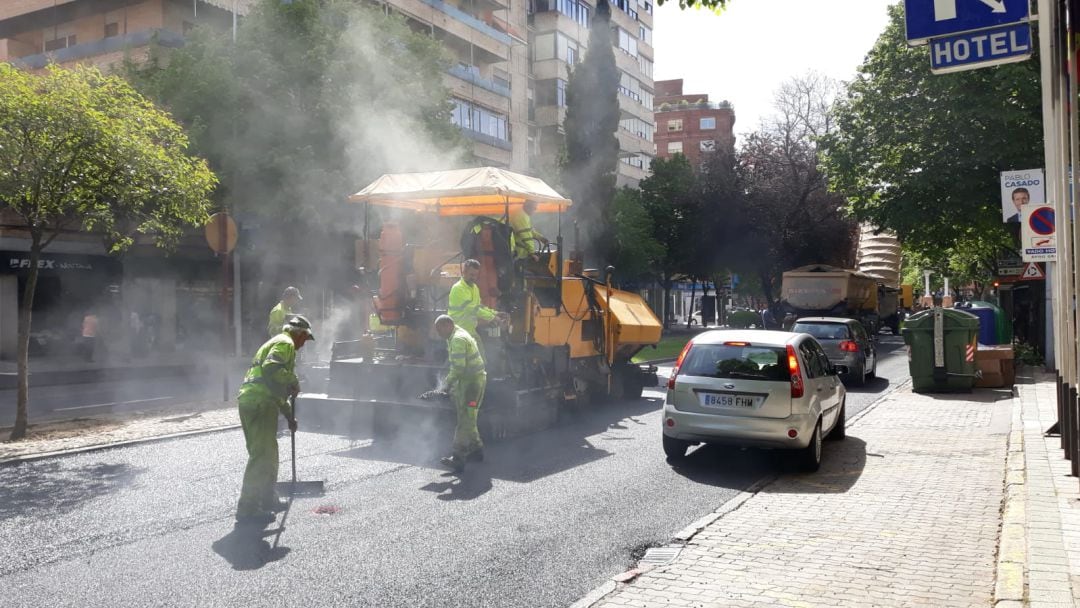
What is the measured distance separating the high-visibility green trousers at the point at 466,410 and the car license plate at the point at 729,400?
2.24m

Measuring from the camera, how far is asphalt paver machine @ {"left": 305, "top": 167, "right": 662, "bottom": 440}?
10.5 meters

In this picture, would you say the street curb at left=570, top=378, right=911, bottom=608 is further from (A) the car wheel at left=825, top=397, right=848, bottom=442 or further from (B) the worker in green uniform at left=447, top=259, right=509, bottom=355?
(B) the worker in green uniform at left=447, top=259, right=509, bottom=355

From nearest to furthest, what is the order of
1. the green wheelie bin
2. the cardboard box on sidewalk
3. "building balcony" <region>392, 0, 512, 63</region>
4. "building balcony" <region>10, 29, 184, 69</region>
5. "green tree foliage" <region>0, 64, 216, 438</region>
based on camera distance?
1. "green tree foliage" <region>0, 64, 216, 438</region>
2. the green wheelie bin
3. the cardboard box on sidewalk
4. "building balcony" <region>10, 29, 184, 69</region>
5. "building balcony" <region>392, 0, 512, 63</region>

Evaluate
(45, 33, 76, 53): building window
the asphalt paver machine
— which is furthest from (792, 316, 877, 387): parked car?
(45, 33, 76, 53): building window

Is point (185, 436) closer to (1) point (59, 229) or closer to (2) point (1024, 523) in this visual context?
(1) point (59, 229)

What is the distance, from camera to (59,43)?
109 ft

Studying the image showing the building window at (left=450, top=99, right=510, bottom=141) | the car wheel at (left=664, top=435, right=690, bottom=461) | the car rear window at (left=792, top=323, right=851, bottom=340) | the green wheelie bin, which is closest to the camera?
the car wheel at (left=664, top=435, right=690, bottom=461)

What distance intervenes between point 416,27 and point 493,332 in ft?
100

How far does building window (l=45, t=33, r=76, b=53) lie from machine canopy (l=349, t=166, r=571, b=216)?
87.9 feet

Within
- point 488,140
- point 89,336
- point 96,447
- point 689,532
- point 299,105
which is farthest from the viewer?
point 488,140

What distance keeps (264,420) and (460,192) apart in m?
4.73

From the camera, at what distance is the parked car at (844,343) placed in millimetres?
17938

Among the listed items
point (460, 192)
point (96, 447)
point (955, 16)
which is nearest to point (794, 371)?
point (955, 16)

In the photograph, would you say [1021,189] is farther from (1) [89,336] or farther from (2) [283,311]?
(1) [89,336]
